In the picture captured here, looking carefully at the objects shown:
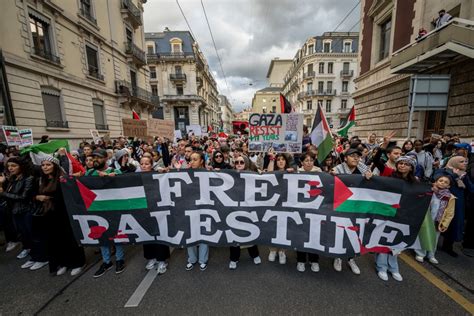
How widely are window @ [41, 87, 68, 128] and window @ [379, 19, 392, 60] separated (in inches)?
785

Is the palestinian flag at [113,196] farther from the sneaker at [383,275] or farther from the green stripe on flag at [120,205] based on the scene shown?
the sneaker at [383,275]

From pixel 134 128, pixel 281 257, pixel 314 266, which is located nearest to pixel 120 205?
pixel 281 257

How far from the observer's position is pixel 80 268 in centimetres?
292

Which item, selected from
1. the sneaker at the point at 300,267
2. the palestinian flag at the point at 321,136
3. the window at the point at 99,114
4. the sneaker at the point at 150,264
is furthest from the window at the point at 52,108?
the sneaker at the point at 300,267

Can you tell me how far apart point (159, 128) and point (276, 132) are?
537cm

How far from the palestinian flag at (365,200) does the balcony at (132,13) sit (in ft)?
72.2

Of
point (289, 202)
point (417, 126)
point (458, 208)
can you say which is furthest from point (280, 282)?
point (417, 126)

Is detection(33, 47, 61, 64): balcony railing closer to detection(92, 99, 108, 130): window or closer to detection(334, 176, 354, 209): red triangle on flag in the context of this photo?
detection(92, 99, 108, 130): window

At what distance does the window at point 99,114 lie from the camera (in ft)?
45.8

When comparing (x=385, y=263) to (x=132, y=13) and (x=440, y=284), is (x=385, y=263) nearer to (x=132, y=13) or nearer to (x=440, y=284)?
(x=440, y=284)

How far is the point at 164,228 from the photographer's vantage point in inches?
110

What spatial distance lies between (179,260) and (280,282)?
1.58 m

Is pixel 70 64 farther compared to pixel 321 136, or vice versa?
pixel 70 64

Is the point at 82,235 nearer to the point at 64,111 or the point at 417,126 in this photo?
the point at 64,111
